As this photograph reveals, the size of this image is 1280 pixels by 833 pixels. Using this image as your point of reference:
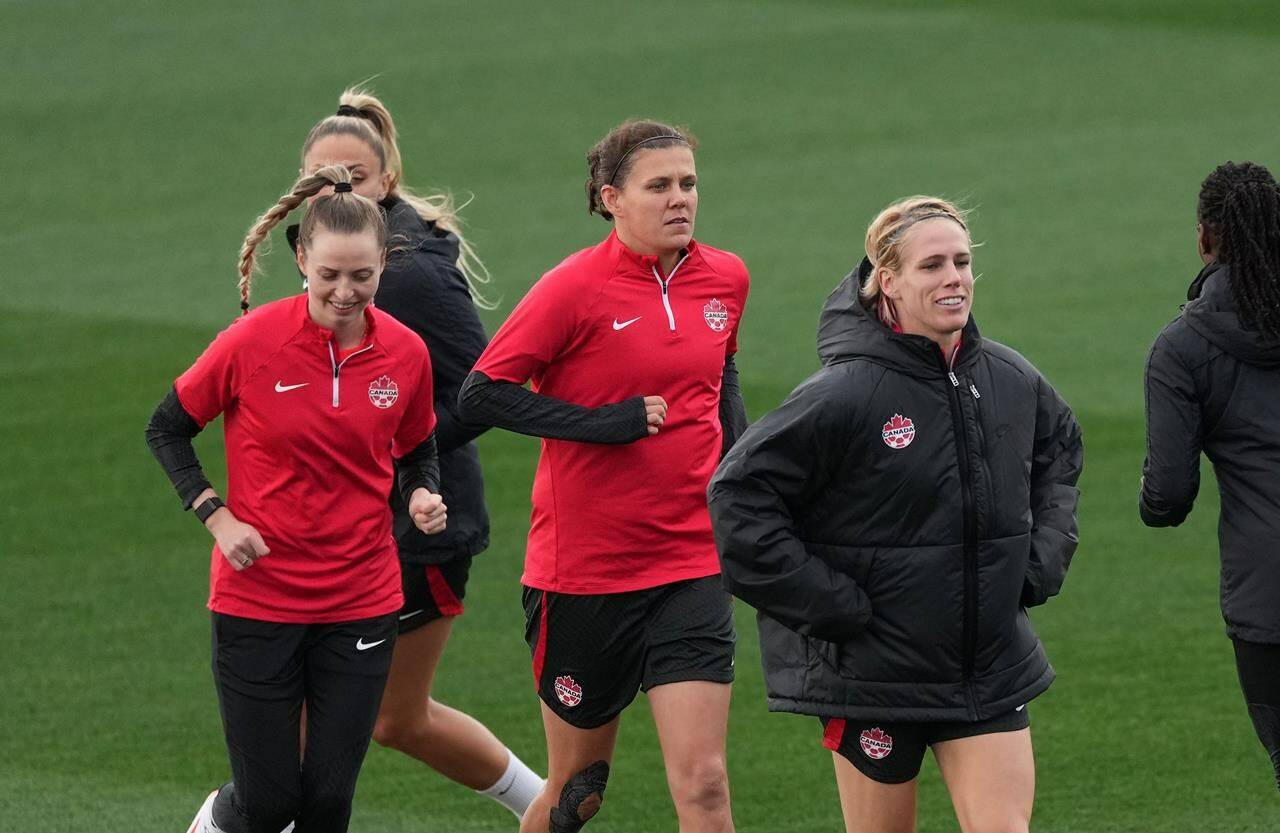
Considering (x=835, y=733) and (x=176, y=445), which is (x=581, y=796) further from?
(x=176, y=445)

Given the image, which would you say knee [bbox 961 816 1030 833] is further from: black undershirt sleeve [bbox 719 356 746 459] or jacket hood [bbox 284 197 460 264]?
jacket hood [bbox 284 197 460 264]

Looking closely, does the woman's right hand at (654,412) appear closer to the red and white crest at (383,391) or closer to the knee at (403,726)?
the red and white crest at (383,391)

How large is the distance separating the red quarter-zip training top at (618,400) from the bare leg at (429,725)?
86 centimetres

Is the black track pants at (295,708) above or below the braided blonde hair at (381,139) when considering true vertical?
below

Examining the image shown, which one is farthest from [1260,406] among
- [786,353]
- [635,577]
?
[786,353]

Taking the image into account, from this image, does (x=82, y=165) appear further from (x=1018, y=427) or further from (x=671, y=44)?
(x=1018, y=427)

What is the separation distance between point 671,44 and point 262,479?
25.0 m

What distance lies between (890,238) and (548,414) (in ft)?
3.63

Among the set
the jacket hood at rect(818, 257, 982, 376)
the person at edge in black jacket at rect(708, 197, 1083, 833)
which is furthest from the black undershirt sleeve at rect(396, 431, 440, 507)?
the jacket hood at rect(818, 257, 982, 376)

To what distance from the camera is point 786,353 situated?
1505 cm

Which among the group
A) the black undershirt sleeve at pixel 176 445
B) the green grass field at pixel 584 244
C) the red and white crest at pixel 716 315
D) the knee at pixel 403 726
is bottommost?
the green grass field at pixel 584 244

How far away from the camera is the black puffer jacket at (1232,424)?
5242mm

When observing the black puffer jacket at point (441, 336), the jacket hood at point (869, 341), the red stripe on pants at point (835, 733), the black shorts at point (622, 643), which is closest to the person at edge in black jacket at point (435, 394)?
the black puffer jacket at point (441, 336)

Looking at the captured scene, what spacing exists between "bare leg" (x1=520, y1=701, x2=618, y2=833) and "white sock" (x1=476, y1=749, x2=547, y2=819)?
2.69ft
